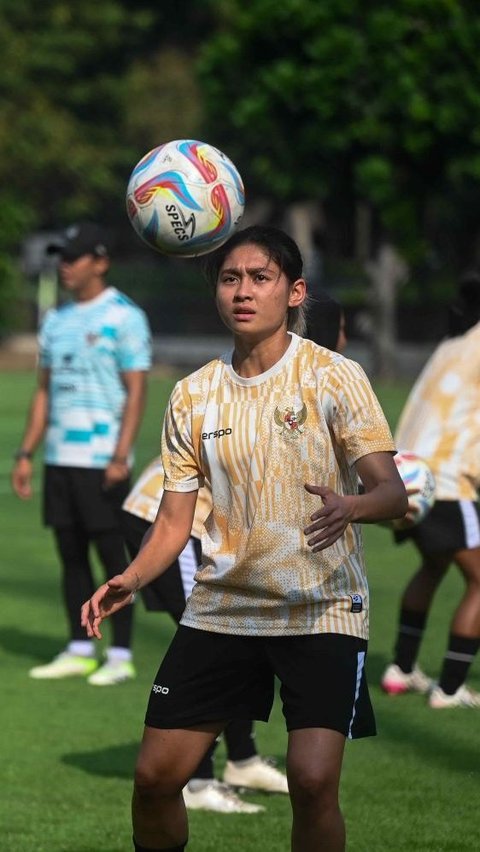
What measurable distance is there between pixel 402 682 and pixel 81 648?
1.71 metres

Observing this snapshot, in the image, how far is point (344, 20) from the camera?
1264 inches

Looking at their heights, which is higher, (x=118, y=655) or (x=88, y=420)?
(x=88, y=420)

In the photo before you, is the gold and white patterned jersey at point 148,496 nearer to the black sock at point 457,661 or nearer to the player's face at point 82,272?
the black sock at point 457,661

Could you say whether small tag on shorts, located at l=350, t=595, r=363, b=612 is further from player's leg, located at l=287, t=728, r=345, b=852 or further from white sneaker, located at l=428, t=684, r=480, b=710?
white sneaker, located at l=428, t=684, r=480, b=710

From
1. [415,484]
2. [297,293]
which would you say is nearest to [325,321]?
[297,293]

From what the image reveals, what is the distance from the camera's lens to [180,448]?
16.1 ft

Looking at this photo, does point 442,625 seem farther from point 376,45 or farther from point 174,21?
point 174,21

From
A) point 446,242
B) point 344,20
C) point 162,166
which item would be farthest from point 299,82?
point 162,166

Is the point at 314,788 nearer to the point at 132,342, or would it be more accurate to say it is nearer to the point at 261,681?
the point at 261,681

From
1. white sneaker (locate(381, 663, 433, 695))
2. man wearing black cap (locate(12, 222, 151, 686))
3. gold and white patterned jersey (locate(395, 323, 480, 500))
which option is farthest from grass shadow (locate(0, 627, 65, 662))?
gold and white patterned jersey (locate(395, 323, 480, 500))

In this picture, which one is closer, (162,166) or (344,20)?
(162,166)

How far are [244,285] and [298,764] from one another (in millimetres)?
1321

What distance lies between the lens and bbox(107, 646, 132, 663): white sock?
29.1ft

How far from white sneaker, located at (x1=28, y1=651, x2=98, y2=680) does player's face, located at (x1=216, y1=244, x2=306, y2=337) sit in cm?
442
